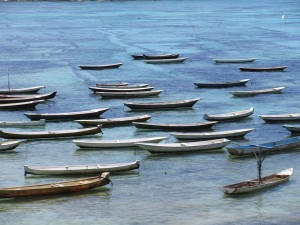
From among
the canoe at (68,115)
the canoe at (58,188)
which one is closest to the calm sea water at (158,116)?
the canoe at (58,188)

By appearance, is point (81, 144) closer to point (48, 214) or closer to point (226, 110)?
point (48, 214)

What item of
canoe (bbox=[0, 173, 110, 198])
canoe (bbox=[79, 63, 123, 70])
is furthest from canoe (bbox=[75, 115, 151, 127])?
→ canoe (bbox=[79, 63, 123, 70])

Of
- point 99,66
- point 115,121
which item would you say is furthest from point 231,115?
point 99,66

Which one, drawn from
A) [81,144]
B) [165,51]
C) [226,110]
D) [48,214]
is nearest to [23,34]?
[165,51]

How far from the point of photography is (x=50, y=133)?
197ft

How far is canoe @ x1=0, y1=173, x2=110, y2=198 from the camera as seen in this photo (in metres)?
45.7

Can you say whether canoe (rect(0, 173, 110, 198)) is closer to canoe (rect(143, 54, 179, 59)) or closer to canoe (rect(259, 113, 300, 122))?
canoe (rect(259, 113, 300, 122))

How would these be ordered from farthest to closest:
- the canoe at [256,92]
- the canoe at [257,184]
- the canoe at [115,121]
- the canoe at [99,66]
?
1. the canoe at [99,66]
2. the canoe at [256,92]
3. the canoe at [115,121]
4. the canoe at [257,184]

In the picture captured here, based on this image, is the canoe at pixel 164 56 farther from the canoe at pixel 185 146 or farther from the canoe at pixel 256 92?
the canoe at pixel 185 146

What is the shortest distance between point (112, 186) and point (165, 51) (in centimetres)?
6987

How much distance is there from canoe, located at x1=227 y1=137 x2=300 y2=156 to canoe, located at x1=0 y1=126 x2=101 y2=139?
12.3 metres

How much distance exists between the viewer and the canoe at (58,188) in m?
45.7

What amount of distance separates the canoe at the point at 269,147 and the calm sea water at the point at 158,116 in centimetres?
65

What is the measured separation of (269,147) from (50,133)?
1727cm
